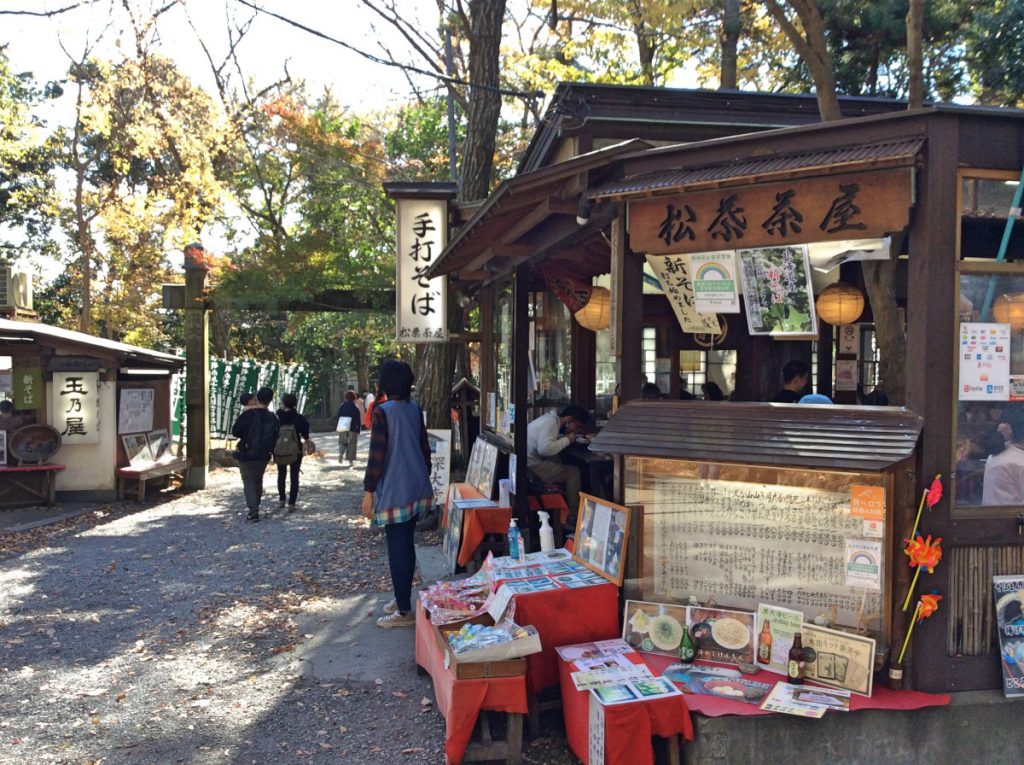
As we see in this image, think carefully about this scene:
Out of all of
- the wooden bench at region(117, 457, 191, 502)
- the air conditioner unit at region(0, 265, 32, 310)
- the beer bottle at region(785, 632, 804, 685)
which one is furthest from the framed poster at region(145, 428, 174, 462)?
the beer bottle at region(785, 632, 804, 685)

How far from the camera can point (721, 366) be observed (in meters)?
11.9

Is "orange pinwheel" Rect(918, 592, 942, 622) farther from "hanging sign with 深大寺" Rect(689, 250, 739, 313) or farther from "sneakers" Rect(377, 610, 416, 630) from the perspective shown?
"sneakers" Rect(377, 610, 416, 630)

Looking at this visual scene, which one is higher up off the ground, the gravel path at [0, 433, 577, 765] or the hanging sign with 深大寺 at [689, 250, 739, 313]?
the hanging sign with 深大寺 at [689, 250, 739, 313]

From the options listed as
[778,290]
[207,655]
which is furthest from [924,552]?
[207,655]

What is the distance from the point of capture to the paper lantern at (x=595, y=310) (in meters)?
9.12

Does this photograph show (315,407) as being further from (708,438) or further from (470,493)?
(708,438)

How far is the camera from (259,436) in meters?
11.5

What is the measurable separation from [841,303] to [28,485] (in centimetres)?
1271

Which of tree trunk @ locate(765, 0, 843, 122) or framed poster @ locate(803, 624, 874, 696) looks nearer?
framed poster @ locate(803, 624, 874, 696)

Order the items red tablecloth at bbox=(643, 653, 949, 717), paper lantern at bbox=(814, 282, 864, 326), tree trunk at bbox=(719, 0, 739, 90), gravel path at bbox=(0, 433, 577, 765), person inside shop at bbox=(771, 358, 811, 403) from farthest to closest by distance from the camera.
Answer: tree trunk at bbox=(719, 0, 739, 90) < paper lantern at bbox=(814, 282, 864, 326) < person inside shop at bbox=(771, 358, 811, 403) < gravel path at bbox=(0, 433, 577, 765) < red tablecloth at bbox=(643, 653, 949, 717)

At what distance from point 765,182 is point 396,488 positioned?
3.71 metres

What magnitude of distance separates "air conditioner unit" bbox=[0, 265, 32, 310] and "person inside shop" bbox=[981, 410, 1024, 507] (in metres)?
17.4

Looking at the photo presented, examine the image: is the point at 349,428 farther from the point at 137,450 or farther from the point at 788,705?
the point at 788,705

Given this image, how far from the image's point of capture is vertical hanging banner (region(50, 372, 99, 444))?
13.1 metres
